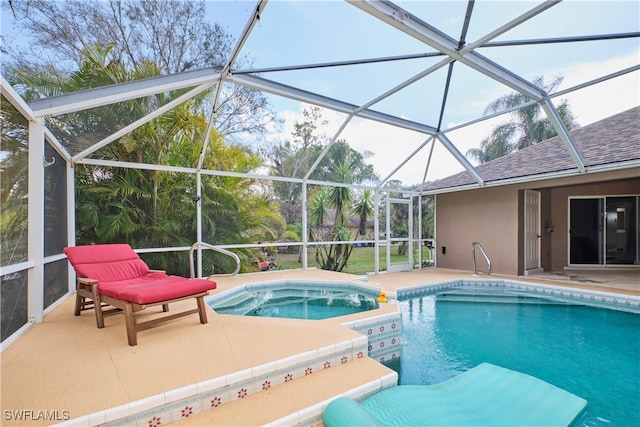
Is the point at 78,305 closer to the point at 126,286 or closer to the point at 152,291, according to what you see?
the point at 126,286

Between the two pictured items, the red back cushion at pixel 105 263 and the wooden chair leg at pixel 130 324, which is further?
the red back cushion at pixel 105 263

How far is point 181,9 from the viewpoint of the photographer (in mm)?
8227

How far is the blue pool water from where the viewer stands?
3.06 meters

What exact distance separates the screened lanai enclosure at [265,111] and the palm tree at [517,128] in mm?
144

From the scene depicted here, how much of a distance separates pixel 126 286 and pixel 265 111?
26.7ft

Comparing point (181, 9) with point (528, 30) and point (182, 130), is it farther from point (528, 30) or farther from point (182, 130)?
point (528, 30)

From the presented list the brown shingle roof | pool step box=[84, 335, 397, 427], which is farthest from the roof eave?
pool step box=[84, 335, 397, 427]

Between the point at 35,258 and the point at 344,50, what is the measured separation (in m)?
4.92

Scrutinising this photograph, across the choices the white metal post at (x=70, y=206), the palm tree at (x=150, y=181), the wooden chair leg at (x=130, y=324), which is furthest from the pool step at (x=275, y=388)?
the white metal post at (x=70, y=206)

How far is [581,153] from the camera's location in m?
6.95

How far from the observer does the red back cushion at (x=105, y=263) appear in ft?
12.2

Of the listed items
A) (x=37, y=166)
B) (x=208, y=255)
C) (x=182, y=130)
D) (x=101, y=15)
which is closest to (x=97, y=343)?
(x=37, y=166)

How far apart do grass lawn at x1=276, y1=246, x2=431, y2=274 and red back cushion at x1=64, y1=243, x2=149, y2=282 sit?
15.6ft

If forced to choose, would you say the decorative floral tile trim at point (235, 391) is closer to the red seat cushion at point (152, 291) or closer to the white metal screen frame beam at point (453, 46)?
the red seat cushion at point (152, 291)
